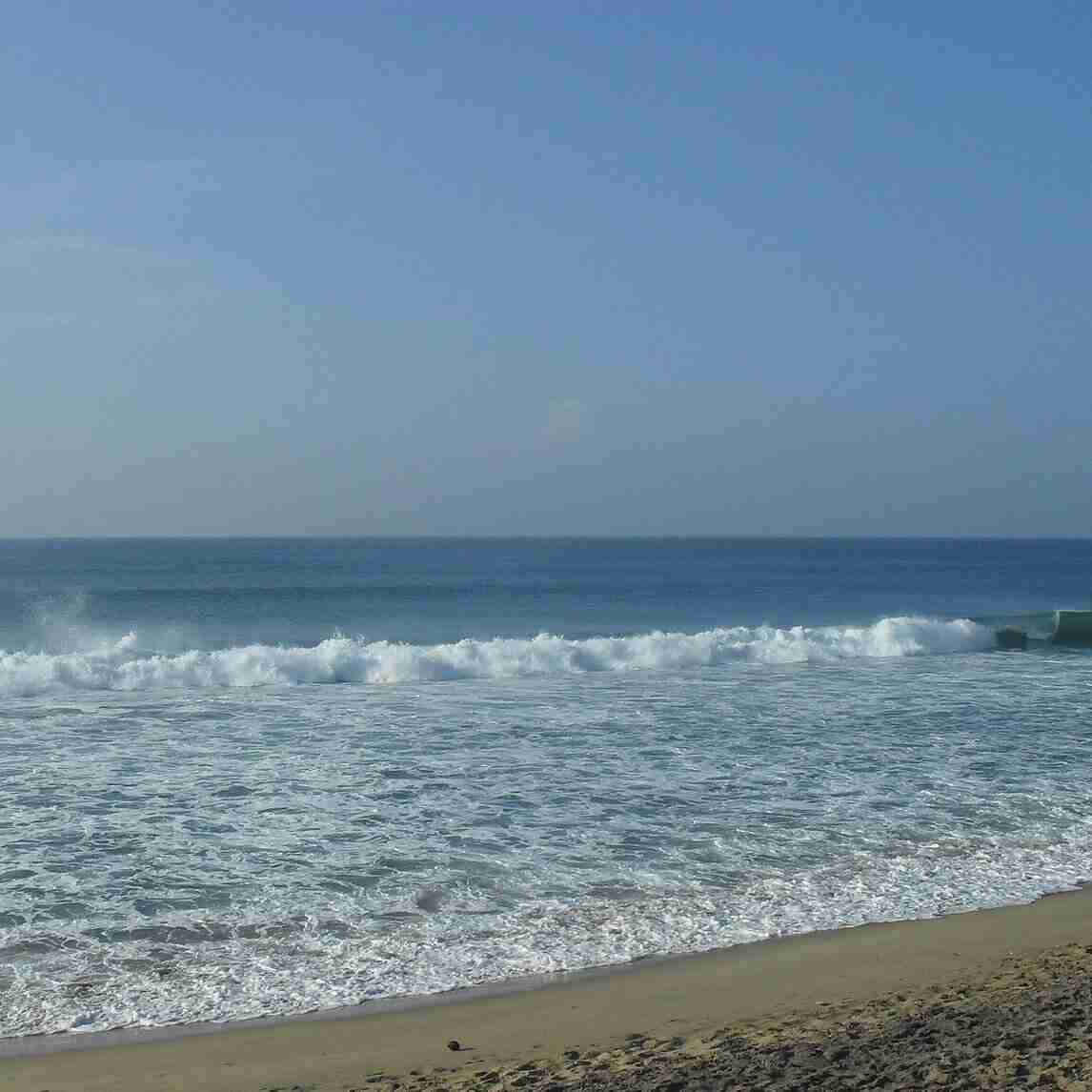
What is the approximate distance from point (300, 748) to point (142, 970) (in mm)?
8327

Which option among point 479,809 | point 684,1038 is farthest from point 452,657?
point 684,1038

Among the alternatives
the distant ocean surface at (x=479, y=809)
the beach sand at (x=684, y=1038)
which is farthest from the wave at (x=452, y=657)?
the beach sand at (x=684, y=1038)

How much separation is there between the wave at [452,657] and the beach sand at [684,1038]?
17.8 m

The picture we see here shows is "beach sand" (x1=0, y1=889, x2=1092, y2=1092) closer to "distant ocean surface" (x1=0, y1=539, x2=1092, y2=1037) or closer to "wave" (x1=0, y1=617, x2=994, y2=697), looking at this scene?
"distant ocean surface" (x1=0, y1=539, x2=1092, y2=1037)

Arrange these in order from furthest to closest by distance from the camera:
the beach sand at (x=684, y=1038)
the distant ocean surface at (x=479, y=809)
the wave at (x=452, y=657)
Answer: the wave at (x=452, y=657), the distant ocean surface at (x=479, y=809), the beach sand at (x=684, y=1038)

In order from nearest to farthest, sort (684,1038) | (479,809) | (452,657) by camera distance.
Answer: (684,1038)
(479,809)
(452,657)

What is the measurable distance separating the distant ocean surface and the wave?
0.11 metres

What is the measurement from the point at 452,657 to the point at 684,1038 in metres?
21.5

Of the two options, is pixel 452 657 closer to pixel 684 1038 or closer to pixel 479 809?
pixel 479 809

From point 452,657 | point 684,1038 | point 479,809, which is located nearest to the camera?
point 684,1038

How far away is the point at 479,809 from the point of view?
12.1 metres

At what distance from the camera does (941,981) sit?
23.7 ft

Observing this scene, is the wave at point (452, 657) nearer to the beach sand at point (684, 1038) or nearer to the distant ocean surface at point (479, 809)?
the distant ocean surface at point (479, 809)

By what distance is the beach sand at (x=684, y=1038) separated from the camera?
18.7 feet
